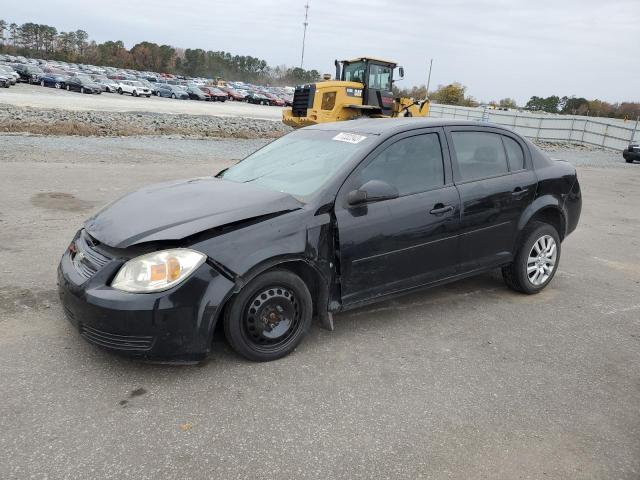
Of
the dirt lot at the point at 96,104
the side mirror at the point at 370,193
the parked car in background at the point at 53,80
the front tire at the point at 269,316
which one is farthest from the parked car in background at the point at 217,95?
the front tire at the point at 269,316

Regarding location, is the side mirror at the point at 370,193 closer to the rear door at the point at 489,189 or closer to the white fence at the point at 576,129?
the rear door at the point at 489,189

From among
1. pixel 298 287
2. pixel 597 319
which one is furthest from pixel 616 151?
pixel 298 287

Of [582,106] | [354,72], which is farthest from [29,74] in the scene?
[582,106]

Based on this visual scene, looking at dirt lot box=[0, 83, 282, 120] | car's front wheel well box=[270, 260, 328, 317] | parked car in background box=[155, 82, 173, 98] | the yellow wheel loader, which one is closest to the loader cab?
the yellow wheel loader

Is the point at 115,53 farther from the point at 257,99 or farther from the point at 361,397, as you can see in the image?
the point at 361,397

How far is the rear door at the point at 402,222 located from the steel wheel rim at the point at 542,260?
3.55 ft

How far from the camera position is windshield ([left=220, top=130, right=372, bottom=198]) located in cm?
406

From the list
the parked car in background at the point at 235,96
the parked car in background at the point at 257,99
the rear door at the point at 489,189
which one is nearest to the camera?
the rear door at the point at 489,189

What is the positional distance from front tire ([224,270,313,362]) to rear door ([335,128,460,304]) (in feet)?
1.27

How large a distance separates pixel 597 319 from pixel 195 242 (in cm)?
360

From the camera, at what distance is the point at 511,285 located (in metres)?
5.28

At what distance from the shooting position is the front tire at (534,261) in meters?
5.08

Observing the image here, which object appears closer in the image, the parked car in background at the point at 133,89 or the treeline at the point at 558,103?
the parked car in background at the point at 133,89

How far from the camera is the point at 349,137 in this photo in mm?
4426
